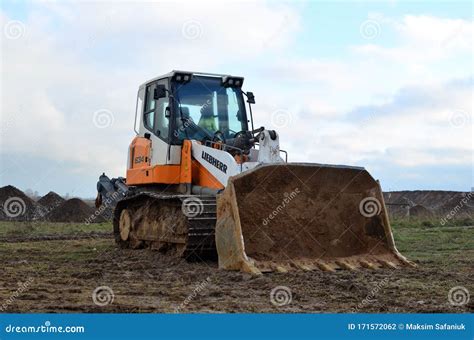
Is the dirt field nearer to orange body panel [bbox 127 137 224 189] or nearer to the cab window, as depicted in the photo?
orange body panel [bbox 127 137 224 189]

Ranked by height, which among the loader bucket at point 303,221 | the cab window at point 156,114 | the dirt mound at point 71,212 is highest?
the dirt mound at point 71,212

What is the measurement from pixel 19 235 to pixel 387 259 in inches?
445

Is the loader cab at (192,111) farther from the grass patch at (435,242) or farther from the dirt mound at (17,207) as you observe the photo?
the dirt mound at (17,207)

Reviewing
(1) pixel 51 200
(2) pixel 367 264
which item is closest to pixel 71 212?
(1) pixel 51 200

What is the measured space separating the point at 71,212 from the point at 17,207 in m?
2.29

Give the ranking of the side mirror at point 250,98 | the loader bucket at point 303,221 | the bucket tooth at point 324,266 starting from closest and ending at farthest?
1. the bucket tooth at point 324,266
2. the loader bucket at point 303,221
3. the side mirror at point 250,98

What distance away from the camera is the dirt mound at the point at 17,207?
2862cm

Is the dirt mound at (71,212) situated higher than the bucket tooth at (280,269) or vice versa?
the dirt mound at (71,212)

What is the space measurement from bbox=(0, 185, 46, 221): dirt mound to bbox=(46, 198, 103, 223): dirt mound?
22.6 inches

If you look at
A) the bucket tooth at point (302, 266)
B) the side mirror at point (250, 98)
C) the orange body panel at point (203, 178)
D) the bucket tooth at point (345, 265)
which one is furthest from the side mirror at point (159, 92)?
the bucket tooth at point (345, 265)

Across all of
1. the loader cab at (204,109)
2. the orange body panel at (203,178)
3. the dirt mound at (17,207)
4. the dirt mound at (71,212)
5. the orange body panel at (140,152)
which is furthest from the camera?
the dirt mound at (17,207)

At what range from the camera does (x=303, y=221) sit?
10.6 m

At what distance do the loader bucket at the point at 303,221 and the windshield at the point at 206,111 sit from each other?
2278 mm

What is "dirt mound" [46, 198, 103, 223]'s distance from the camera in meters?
28.4
